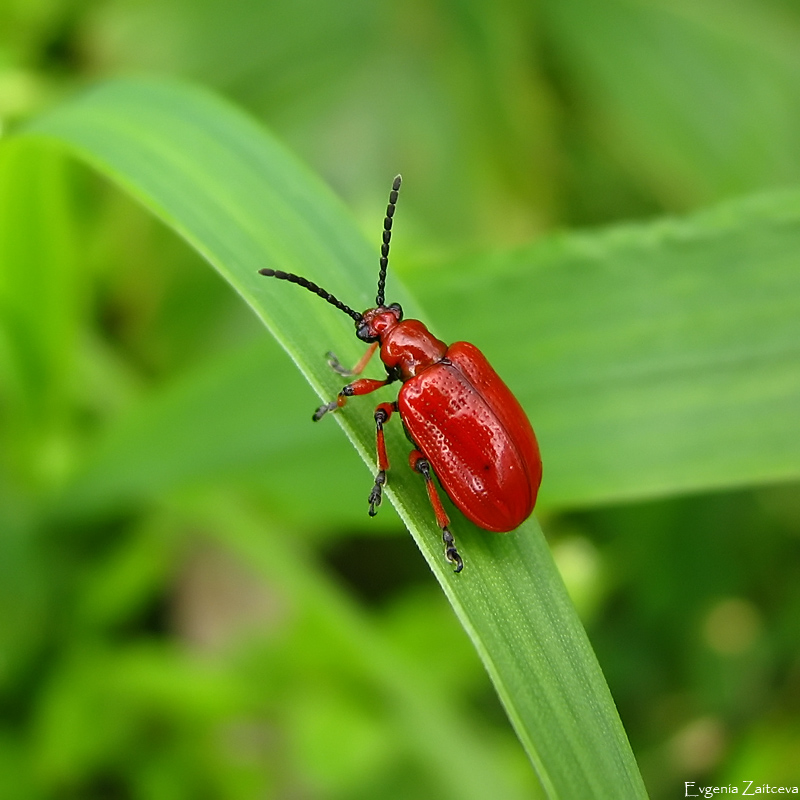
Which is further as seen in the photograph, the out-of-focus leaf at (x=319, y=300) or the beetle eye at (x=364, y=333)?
the beetle eye at (x=364, y=333)

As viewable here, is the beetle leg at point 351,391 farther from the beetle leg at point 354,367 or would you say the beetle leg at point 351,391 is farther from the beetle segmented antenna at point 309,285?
the beetle segmented antenna at point 309,285

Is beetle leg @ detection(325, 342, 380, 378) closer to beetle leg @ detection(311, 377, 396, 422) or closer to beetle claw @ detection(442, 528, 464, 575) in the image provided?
beetle leg @ detection(311, 377, 396, 422)

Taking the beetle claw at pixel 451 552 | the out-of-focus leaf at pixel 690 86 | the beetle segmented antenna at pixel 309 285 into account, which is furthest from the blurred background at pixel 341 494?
the beetle claw at pixel 451 552

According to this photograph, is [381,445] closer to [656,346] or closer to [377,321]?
[377,321]

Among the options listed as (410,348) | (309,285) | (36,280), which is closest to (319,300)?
(309,285)

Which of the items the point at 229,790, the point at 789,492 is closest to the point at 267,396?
the point at 229,790

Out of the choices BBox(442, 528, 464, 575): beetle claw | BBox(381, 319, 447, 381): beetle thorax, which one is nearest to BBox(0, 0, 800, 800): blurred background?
BBox(381, 319, 447, 381): beetle thorax
